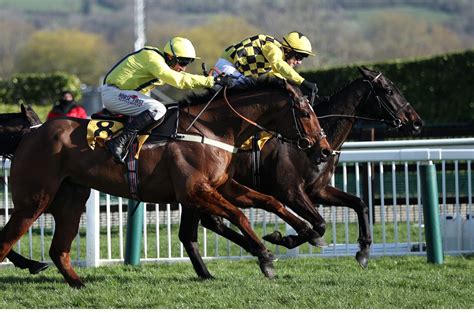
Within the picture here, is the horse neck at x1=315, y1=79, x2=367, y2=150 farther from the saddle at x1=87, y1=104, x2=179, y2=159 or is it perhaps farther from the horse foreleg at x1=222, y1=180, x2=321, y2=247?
the saddle at x1=87, y1=104, x2=179, y2=159

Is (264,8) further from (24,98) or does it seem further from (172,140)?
(172,140)

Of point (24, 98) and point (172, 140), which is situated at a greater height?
point (24, 98)

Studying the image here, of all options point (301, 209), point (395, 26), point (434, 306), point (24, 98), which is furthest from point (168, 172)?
point (395, 26)

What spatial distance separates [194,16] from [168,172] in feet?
273

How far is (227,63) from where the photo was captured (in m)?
8.86

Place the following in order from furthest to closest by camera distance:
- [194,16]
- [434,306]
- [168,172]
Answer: [194,16] → [168,172] → [434,306]

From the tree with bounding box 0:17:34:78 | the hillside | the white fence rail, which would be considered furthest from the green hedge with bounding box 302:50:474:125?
the tree with bounding box 0:17:34:78

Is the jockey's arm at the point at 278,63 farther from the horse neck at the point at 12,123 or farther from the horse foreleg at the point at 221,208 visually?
the horse neck at the point at 12,123

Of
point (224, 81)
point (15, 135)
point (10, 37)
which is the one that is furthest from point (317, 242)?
point (10, 37)

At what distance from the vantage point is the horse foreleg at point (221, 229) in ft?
26.1

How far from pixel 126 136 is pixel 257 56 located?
72.9 inches

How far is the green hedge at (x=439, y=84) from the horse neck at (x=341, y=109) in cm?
1028

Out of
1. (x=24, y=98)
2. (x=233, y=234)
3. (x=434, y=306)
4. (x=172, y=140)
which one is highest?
(x=24, y=98)

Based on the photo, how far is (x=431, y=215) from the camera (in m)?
8.76
